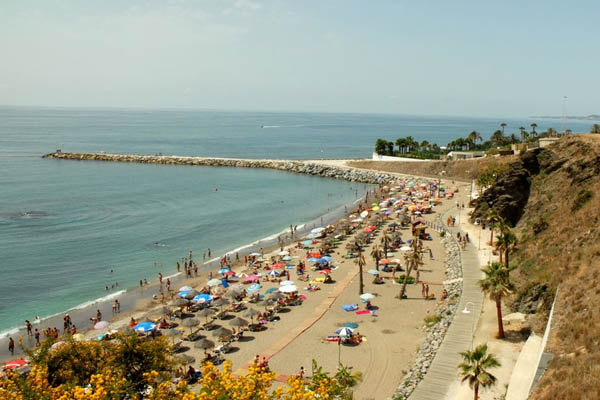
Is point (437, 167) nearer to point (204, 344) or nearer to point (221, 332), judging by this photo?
point (221, 332)

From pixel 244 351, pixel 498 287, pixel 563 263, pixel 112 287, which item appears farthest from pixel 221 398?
pixel 112 287

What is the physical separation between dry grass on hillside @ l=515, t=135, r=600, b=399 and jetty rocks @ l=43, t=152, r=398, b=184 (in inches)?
1734

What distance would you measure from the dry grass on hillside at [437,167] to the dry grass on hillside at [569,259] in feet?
83.2

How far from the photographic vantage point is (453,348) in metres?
21.6

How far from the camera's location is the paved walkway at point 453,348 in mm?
18625

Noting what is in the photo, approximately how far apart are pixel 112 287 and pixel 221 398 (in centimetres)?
2948

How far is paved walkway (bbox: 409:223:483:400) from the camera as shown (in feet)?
61.1

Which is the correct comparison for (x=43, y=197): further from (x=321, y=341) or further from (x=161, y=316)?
(x=321, y=341)

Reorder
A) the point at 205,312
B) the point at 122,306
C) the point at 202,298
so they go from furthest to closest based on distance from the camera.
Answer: the point at 122,306
the point at 202,298
the point at 205,312

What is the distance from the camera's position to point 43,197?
69438mm

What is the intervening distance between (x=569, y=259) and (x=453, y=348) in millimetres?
8495

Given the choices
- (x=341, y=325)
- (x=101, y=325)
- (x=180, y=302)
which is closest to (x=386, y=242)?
(x=341, y=325)

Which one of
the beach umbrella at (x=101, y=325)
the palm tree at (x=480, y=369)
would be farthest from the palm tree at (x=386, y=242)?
the beach umbrella at (x=101, y=325)

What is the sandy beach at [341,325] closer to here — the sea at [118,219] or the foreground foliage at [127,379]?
the foreground foliage at [127,379]
